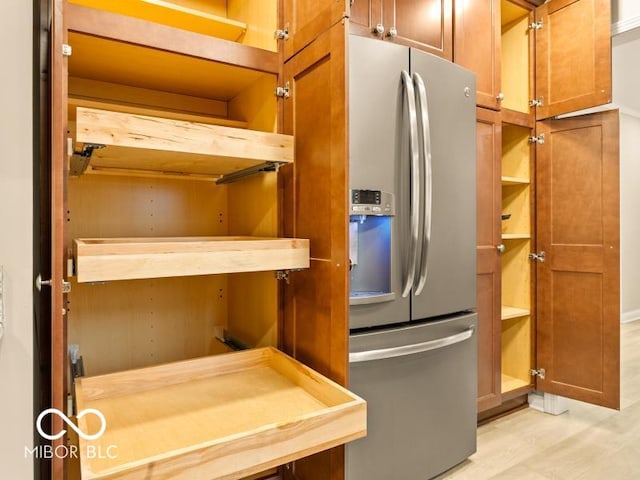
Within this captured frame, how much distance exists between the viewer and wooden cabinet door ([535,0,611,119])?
7.58 feet

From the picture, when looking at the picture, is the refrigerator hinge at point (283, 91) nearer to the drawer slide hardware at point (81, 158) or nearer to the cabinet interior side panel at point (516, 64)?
the drawer slide hardware at point (81, 158)

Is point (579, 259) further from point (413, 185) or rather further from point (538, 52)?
point (413, 185)

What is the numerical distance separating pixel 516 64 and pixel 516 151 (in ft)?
1.88

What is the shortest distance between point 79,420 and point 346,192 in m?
1.03

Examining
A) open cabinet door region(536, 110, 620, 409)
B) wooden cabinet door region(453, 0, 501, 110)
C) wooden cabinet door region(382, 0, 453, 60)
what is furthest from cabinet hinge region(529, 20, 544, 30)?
wooden cabinet door region(382, 0, 453, 60)

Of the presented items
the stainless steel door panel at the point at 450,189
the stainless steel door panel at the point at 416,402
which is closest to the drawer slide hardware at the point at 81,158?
the stainless steel door panel at the point at 416,402

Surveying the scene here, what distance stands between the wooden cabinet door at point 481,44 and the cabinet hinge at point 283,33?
2.99ft

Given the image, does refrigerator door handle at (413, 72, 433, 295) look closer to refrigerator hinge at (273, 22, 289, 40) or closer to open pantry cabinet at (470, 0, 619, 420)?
refrigerator hinge at (273, 22, 289, 40)

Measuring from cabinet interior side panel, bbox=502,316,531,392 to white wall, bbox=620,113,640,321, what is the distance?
341 centimetres

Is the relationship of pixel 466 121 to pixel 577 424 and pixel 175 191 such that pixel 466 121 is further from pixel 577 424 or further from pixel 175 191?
pixel 577 424

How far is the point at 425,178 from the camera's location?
170cm

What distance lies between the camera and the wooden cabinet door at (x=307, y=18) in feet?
4.62

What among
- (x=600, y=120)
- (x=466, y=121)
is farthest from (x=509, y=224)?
(x=466, y=121)
